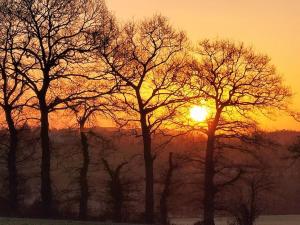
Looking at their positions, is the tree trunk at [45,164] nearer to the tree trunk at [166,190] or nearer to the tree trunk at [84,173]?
the tree trunk at [84,173]

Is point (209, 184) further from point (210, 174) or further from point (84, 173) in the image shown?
point (84, 173)

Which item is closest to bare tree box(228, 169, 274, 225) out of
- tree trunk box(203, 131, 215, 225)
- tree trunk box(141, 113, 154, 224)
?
tree trunk box(203, 131, 215, 225)

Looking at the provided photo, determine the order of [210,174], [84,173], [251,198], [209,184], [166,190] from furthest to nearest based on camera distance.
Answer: [166,190] < [251,198] < [84,173] < [210,174] < [209,184]

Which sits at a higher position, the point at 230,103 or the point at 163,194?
the point at 230,103

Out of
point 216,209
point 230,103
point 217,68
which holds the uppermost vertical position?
point 217,68

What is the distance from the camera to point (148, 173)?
37.0 meters

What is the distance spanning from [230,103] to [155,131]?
6.46 m

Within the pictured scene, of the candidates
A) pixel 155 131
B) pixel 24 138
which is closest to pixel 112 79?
pixel 155 131

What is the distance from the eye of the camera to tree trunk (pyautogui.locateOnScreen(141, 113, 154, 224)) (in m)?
36.0

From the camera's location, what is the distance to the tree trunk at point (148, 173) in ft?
118

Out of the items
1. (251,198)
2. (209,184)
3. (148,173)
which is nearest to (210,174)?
(209,184)

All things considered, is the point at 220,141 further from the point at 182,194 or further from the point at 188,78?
the point at 182,194

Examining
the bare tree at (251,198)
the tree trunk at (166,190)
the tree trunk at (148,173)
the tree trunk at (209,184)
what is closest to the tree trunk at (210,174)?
the tree trunk at (209,184)

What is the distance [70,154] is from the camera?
47625 millimetres
